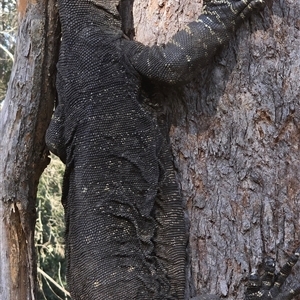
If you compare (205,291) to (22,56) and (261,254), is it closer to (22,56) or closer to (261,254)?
(261,254)

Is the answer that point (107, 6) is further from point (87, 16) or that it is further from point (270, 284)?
point (270, 284)

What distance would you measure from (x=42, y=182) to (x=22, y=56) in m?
7.60

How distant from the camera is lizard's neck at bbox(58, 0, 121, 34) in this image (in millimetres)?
3000

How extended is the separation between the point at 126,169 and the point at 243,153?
1.95ft

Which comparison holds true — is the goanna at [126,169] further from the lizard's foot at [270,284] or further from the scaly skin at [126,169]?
the lizard's foot at [270,284]

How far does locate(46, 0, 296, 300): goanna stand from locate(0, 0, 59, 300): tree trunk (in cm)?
43

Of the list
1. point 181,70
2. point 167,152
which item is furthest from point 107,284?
point 181,70

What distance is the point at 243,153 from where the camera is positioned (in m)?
2.61

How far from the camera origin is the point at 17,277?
10.7 ft

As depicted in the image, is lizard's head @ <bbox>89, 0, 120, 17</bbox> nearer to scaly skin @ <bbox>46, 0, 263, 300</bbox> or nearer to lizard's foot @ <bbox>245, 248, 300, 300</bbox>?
scaly skin @ <bbox>46, 0, 263, 300</bbox>

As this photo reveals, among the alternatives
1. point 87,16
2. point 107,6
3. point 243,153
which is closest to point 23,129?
point 87,16

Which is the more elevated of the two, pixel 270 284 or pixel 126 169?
pixel 126 169

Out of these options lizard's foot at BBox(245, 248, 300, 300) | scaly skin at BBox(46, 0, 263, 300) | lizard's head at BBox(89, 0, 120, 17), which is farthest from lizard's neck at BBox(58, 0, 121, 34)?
lizard's foot at BBox(245, 248, 300, 300)

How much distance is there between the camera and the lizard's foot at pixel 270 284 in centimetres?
248
